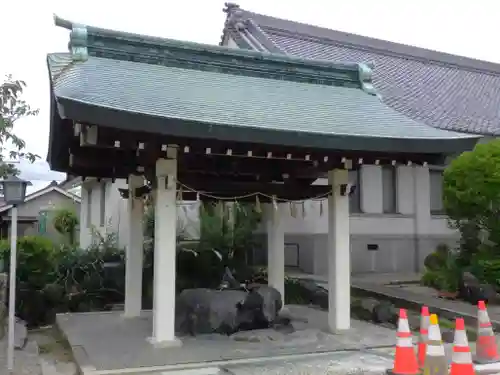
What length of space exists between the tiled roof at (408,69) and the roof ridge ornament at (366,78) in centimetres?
616

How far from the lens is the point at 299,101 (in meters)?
9.54

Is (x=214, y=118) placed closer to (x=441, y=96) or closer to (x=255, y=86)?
(x=255, y=86)

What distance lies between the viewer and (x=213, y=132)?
7352mm

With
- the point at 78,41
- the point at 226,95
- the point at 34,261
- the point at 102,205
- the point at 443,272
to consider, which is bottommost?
the point at 443,272

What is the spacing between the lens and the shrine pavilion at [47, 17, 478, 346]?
7.50 metres

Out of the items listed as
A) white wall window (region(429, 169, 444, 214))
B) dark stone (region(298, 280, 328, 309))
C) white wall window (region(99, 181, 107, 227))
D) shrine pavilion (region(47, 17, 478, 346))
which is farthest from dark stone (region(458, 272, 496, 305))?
white wall window (region(99, 181, 107, 227))

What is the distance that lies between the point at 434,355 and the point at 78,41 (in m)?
6.91

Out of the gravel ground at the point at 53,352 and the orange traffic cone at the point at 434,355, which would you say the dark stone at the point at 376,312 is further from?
the gravel ground at the point at 53,352

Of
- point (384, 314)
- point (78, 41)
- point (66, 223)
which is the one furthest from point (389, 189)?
point (66, 223)

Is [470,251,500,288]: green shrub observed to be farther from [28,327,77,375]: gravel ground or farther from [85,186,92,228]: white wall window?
[85,186,92,228]: white wall window

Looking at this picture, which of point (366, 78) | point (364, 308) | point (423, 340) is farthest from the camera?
point (364, 308)

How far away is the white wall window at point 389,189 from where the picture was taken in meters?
17.9

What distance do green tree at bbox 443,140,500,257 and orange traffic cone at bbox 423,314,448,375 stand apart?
6.55m

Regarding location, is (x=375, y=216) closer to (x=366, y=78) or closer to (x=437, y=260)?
(x=437, y=260)
